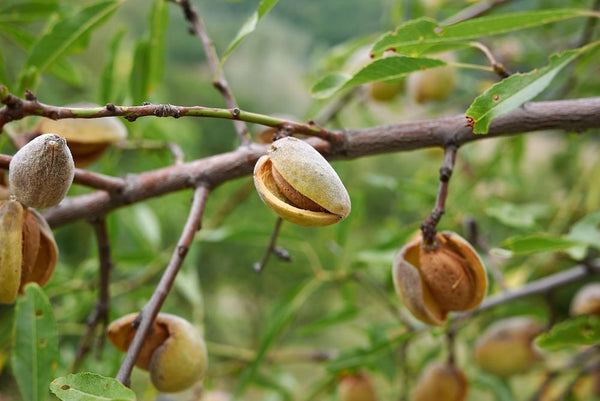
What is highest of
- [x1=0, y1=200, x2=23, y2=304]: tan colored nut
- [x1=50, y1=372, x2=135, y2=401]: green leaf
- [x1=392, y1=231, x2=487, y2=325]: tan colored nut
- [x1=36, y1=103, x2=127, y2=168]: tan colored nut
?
[x1=392, y1=231, x2=487, y2=325]: tan colored nut

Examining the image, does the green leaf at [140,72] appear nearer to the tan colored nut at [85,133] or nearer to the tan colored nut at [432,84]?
Answer: the tan colored nut at [85,133]

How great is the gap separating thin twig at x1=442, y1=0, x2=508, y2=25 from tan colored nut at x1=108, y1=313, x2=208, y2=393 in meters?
0.56

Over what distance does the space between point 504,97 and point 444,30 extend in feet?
0.30

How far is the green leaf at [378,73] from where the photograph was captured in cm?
48

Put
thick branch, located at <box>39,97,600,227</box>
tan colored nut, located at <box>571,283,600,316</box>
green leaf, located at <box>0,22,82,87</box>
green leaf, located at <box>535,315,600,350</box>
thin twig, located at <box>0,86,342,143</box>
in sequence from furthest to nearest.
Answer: tan colored nut, located at <box>571,283,600,316</box>
green leaf, located at <box>0,22,82,87</box>
green leaf, located at <box>535,315,600,350</box>
thick branch, located at <box>39,97,600,227</box>
thin twig, located at <box>0,86,342,143</box>

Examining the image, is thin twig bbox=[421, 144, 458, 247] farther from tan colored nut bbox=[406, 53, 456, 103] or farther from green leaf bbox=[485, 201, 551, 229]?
tan colored nut bbox=[406, 53, 456, 103]

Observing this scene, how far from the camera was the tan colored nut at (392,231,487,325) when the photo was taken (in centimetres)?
48

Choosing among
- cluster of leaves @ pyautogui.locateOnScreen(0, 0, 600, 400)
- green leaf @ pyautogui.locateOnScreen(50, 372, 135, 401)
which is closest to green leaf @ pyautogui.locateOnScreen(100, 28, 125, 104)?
cluster of leaves @ pyautogui.locateOnScreen(0, 0, 600, 400)

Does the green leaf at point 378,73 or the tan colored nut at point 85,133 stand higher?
the green leaf at point 378,73

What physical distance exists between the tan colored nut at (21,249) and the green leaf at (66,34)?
198 millimetres

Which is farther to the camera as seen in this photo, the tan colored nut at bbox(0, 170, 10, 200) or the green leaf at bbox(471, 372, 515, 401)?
the green leaf at bbox(471, 372, 515, 401)

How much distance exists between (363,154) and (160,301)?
0.19 meters

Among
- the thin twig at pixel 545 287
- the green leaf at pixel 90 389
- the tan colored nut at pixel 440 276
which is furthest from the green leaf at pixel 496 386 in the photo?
the green leaf at pixel 90 389

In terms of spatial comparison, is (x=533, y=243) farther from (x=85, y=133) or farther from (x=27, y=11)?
(x=27, y=11)
